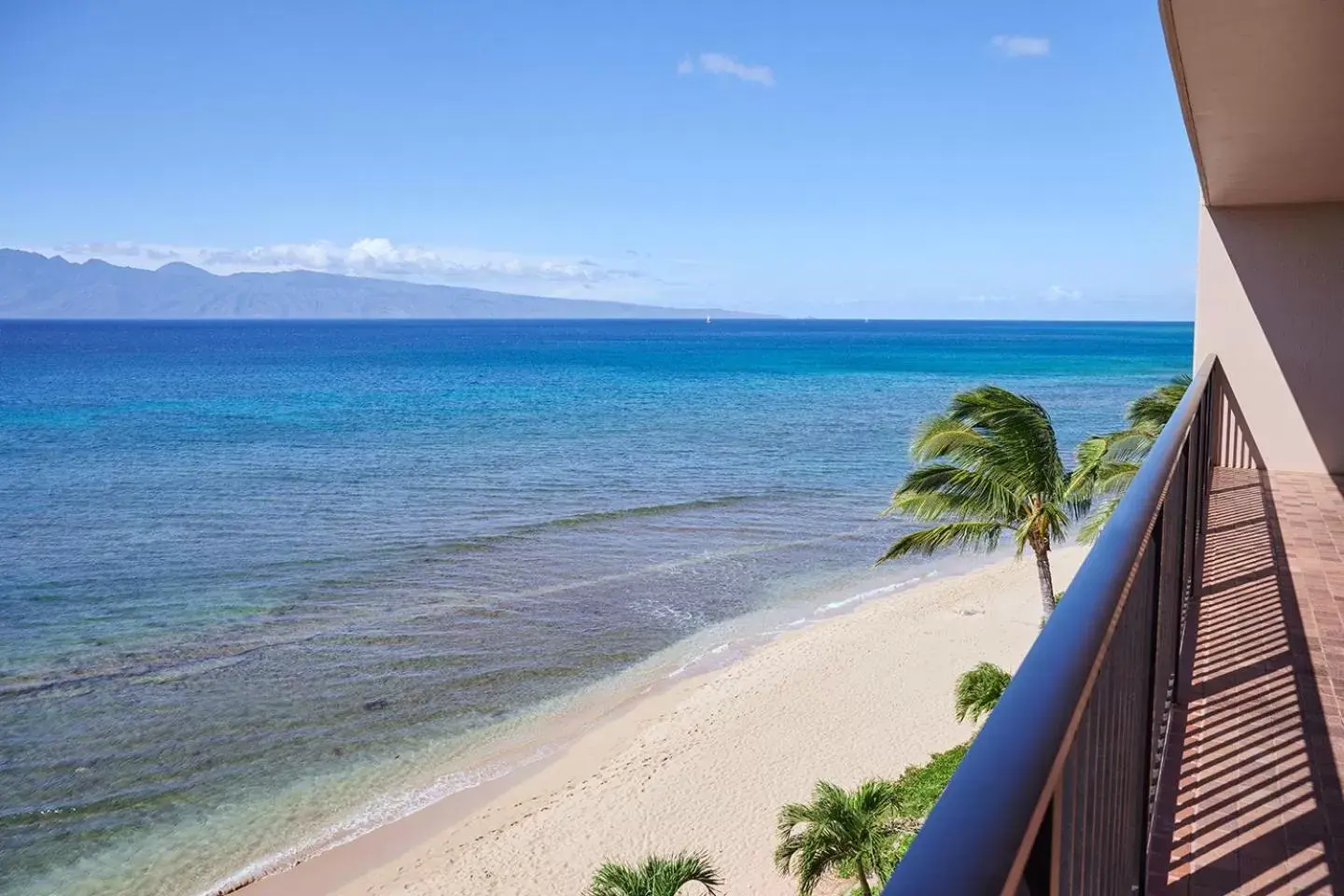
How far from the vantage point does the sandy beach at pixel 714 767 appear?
37.7 feet

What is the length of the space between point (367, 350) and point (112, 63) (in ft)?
135

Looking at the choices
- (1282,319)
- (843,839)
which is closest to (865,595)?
(843,839)

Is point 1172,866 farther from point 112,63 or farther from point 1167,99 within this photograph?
point 112,63

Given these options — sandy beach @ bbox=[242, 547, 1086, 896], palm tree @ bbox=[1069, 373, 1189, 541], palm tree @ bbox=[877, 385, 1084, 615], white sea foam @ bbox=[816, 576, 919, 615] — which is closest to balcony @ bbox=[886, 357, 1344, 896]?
sandy beach @ bbox=[242, 547, 1086, 896]

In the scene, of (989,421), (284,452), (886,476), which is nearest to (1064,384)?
(886,476)

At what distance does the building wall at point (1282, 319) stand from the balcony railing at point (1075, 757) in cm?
620

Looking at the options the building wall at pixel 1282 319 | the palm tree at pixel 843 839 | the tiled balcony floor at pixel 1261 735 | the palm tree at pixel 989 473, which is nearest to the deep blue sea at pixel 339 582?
the palm tree at pixel 989 473

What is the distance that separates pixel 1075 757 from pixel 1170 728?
253 cm

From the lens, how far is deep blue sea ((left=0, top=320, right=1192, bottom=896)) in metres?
13.7

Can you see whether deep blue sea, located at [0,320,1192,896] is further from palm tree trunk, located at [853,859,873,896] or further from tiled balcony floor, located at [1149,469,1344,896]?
tiled balcony floor, located at [1149,469,1344,896]

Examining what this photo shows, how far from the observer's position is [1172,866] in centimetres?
247

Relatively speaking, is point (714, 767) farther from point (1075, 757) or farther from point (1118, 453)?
point (1075, 757)

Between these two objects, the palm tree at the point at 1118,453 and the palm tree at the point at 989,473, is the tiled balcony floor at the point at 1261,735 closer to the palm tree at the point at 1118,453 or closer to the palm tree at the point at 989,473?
the palm tree at the point at 1118,453

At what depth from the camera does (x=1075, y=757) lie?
1089 millimetres
